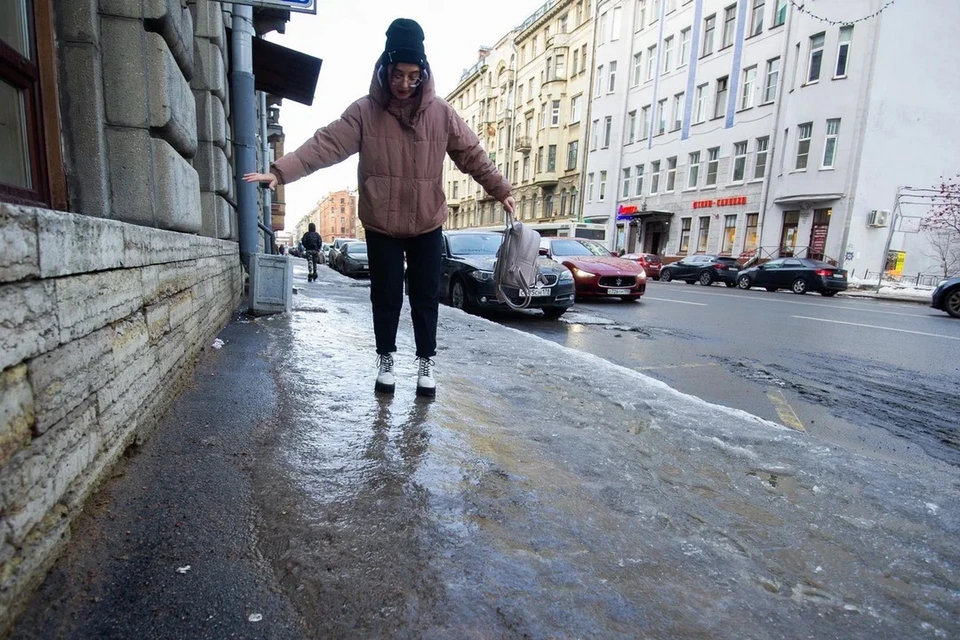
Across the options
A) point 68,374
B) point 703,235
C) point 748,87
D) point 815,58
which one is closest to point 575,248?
point 68,374

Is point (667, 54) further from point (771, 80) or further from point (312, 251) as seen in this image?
point (312, 251)

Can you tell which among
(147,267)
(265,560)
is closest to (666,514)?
(265,560)

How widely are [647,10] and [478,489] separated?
39.1 metres

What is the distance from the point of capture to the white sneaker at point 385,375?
3182mm

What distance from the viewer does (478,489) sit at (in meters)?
2.05

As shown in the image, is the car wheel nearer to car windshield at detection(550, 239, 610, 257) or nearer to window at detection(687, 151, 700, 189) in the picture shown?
car windshield at detection(550, 239, 610, 257)

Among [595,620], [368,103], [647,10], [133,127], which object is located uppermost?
[647,10]

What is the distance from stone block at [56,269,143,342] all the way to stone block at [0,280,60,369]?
6 cm

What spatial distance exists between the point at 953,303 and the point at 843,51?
1701cm

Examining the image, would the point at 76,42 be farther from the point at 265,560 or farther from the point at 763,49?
the point at 763,49

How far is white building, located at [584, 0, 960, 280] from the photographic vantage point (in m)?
22.0

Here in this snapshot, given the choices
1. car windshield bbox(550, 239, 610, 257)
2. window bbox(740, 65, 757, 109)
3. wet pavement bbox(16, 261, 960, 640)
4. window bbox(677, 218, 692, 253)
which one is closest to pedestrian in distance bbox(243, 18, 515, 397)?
wet pavement bbox(16, 261, 960, 640)

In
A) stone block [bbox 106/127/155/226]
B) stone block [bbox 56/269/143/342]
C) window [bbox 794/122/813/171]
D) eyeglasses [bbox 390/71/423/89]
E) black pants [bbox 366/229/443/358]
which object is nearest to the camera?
stone block [bbox 56/269/143/342]

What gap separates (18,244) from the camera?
4.23ft
